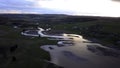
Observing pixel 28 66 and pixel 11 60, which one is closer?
pixel 28 66

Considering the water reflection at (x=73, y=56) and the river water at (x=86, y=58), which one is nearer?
the river water at (x=86, y=58)

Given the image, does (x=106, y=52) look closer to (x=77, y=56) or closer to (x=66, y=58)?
(x=77, y=56)

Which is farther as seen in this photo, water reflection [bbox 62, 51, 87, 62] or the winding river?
water reflection [bbox 62, 51, 87, 62]

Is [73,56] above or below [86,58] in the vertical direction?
below

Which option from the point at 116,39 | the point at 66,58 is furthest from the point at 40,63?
the point at 116,39

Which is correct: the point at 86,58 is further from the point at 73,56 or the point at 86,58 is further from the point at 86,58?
the point at 73,56

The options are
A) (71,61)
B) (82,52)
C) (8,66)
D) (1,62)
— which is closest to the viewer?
(8,66)

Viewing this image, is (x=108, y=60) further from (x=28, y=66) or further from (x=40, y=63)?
(x=28, y=66)

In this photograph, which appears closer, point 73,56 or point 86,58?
point 86,58

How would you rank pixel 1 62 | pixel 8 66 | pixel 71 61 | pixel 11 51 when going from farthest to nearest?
pixel 11 51
pixel 71 61
pixel 1 62
pixel 8 66

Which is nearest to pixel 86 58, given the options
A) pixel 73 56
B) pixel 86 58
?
pixel 86 58

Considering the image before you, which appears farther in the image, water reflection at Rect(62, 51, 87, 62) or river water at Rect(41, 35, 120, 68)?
water reflection at Rect(62, 51, 87, 62)
